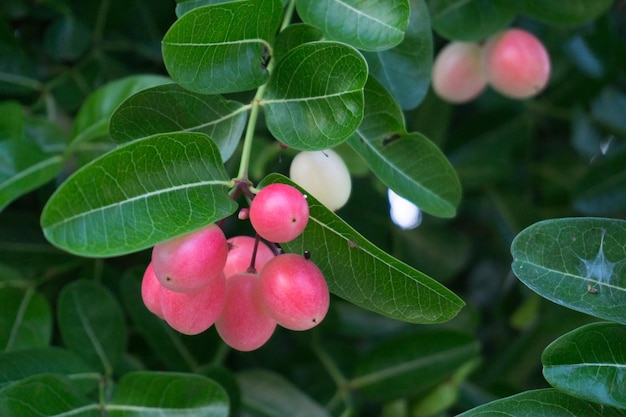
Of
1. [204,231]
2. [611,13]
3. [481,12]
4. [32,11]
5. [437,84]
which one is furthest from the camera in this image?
[611,13]

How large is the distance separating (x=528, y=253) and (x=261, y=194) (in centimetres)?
25

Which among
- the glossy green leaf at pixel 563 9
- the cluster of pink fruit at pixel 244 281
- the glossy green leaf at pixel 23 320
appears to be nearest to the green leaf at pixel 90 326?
the glossy green leaf at pixel 23 320

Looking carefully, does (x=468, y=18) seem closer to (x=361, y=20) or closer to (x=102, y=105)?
(x=361, y=20)

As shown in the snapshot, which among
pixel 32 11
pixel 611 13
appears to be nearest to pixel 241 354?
pixel 32 11

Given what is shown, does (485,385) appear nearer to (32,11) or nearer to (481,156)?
(481,156)

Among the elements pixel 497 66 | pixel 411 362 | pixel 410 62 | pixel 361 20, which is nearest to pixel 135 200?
pixel 361 20

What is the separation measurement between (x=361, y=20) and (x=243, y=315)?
0.31m

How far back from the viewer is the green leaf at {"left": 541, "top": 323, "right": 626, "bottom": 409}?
69cm

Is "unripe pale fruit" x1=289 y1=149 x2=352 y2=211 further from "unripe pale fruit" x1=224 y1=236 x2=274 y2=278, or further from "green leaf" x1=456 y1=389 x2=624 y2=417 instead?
"green leaf" x1=456 y1=389 x2=624 y2=417

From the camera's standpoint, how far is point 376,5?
78 centimetres

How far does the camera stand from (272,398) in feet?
3.73

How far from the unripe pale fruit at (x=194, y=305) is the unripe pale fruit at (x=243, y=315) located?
23mm

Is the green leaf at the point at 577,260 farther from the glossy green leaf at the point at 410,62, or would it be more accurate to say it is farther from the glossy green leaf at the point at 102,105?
the glossy green leaf at the point at 102,105

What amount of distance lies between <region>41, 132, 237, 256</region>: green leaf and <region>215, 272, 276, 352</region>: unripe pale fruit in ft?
0.28
